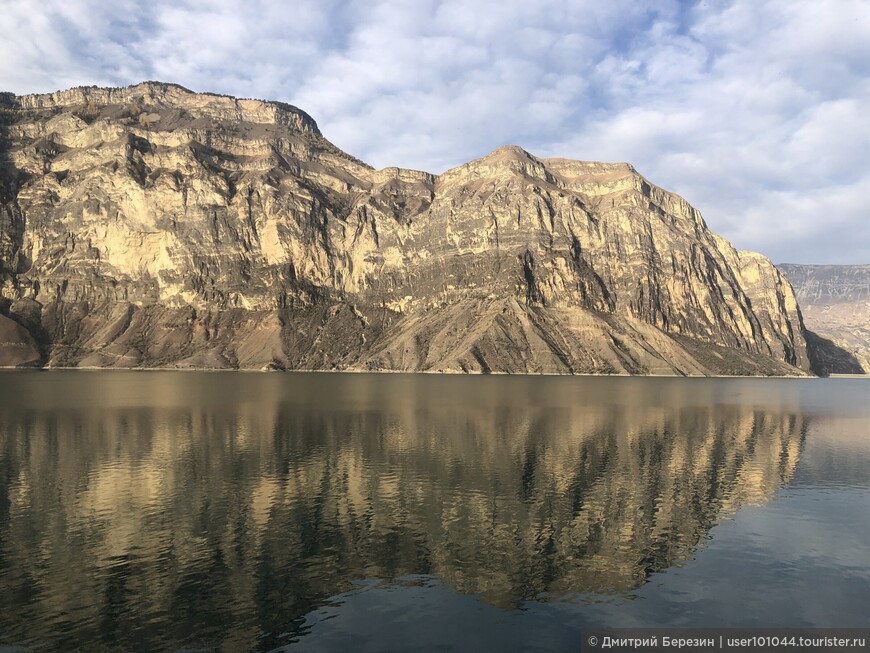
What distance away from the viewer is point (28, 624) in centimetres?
2178

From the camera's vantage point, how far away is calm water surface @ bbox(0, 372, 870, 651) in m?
22.8

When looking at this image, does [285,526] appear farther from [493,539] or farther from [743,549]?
[743,549]

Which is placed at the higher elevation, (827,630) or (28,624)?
(28,624)

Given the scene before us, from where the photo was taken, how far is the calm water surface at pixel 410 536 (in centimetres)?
2284

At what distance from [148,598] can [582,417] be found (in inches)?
2721

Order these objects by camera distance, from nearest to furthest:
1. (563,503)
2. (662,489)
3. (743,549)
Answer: (743,549) → (563,503) → (662,489)

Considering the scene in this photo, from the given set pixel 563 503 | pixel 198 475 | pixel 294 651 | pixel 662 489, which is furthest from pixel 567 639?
pixel 198 475

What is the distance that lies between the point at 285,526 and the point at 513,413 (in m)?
58.2

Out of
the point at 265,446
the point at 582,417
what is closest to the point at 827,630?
the point at 265,446

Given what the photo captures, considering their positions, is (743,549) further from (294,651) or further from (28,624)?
(28,624)

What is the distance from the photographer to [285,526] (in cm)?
3350

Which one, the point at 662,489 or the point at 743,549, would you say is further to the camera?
the point at 662,489

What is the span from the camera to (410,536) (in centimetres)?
3231

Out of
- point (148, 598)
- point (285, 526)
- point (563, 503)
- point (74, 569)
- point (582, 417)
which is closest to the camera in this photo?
point (148, 598)
